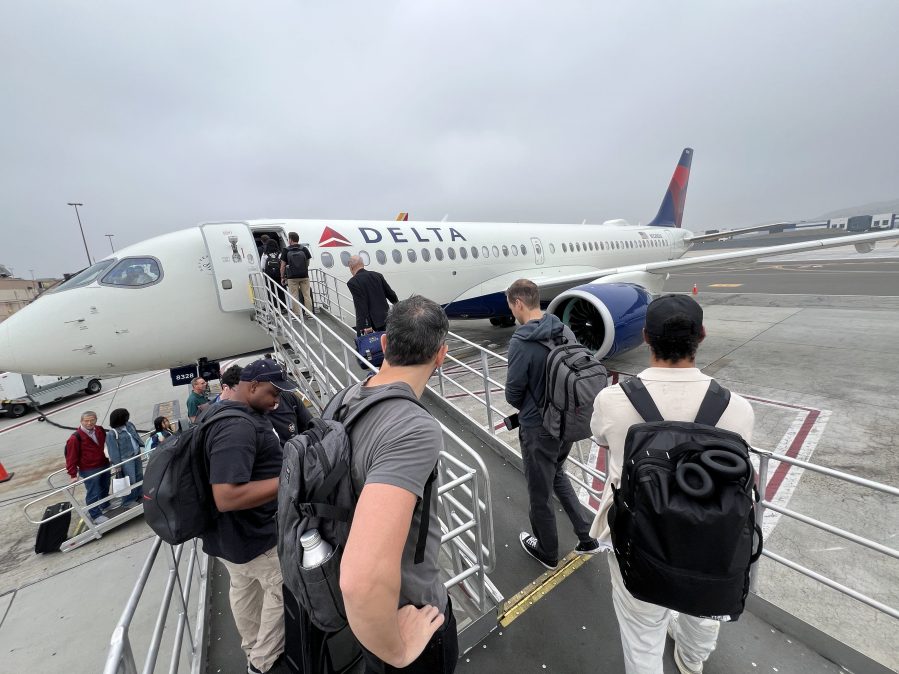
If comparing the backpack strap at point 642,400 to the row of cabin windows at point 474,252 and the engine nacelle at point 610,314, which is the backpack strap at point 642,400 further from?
the row of cabin windows at point 474,252

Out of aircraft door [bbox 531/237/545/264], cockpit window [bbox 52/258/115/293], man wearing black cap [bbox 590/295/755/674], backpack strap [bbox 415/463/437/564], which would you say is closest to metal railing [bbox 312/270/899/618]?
man wearing black cap [bbox 590/295/755/674]

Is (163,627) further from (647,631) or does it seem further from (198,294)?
(198,294)

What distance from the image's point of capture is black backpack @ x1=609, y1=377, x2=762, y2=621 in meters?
1.36

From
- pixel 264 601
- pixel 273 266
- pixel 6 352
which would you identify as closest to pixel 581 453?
pixel 264 601

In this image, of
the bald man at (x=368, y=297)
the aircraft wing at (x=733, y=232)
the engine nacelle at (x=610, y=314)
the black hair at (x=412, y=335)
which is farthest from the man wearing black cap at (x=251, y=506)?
the aircraft wing at (x=733, y=232)

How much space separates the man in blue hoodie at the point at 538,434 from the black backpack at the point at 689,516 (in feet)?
3.64

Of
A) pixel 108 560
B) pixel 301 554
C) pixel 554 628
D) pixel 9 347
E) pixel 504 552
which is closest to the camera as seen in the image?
pixel 301 554

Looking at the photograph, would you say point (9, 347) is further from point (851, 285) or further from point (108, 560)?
point (851, 285)

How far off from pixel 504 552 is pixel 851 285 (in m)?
26.5

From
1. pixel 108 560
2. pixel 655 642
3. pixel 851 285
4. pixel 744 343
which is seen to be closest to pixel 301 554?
pixel 655 642

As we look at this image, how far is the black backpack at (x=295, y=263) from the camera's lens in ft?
21.2

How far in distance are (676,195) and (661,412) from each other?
23.5 metres

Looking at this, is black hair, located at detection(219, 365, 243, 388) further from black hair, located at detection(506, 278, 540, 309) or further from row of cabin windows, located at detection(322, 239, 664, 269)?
row of cabin windows, located at detection(322, 239, 664, 269)

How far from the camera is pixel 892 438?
520 cm
